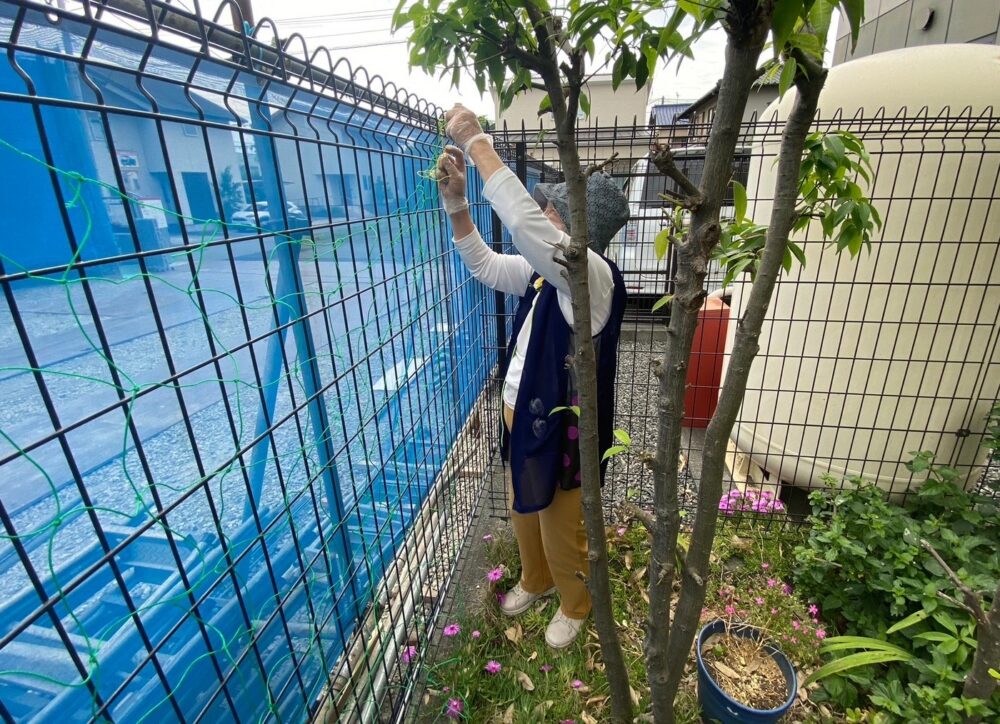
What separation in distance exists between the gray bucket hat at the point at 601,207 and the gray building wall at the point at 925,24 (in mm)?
2831

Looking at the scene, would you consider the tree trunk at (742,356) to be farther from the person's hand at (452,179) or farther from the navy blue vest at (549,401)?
the person's hand at (452,179)

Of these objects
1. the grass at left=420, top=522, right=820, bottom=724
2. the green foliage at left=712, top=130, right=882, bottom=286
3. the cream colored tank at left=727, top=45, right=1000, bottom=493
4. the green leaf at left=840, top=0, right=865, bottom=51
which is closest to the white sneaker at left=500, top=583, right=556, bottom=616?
the grass at left=420, top=522, right=820, bottom=724

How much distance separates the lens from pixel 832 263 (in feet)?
8.77

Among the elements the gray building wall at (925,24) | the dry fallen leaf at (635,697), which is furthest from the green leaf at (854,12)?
the gray building wall at (925,24)

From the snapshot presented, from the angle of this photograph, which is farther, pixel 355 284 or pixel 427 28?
pixel 355 284

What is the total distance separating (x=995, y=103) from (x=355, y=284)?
296 centimetres

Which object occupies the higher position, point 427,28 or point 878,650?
point 427,28

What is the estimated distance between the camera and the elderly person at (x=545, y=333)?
1640 millimetres

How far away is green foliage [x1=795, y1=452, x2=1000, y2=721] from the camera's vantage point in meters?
1.82

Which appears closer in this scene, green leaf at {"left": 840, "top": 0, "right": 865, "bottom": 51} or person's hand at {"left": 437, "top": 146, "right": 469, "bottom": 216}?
green leaf at {"left": 840, "top": 0, "right": 865, "bottom": 51}

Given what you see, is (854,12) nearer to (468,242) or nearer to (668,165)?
(668,165)

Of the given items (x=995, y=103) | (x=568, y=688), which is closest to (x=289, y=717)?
(x=568, y=688)

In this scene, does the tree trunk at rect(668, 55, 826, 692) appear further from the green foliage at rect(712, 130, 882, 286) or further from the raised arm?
the raised arm

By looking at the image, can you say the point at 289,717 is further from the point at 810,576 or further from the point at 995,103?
the point at 995,103
